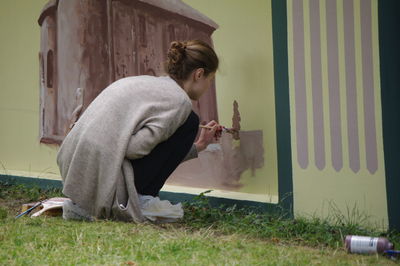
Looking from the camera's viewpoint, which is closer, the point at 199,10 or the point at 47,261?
the point at 47,261

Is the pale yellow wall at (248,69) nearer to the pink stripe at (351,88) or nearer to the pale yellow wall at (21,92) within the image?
the pink stripe at (351,88)

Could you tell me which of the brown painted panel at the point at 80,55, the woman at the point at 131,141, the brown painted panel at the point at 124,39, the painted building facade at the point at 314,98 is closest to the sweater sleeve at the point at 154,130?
the woman at the point at 131,141

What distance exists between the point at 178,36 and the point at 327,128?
160 centimetres

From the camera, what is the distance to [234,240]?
3.58m

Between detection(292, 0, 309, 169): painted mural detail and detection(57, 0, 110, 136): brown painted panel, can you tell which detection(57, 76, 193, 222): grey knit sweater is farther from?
detection(57, 0, 110, 136): brown painted panel

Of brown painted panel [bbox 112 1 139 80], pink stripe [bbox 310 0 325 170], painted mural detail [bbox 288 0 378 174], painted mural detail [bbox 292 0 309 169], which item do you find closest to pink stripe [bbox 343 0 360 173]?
painted mural detail [bbox 288 0 378 174]

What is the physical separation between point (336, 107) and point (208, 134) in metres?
0.97

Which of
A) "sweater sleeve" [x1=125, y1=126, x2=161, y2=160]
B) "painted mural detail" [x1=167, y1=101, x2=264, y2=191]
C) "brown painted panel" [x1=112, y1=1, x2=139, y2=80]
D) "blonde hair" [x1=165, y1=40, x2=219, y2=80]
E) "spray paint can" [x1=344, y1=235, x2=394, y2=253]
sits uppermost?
"brown painted panel" [x1=112, y1=1, x2=139, y2=80]

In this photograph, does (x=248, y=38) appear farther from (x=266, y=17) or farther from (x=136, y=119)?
(x=136, y=119)

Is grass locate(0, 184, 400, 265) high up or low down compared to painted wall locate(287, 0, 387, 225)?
down

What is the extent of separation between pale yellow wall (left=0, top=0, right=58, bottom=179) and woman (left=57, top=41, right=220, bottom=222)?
87.1 inches

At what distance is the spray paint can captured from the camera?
327 cm

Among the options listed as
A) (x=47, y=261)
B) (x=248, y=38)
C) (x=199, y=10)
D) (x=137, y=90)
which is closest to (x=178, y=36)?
(x=199, y=10)

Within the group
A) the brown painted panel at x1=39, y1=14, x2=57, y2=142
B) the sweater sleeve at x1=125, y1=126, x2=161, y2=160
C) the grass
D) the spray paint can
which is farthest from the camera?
the brown painted panel at x1=39, y1=14, x2=57, y2=142
